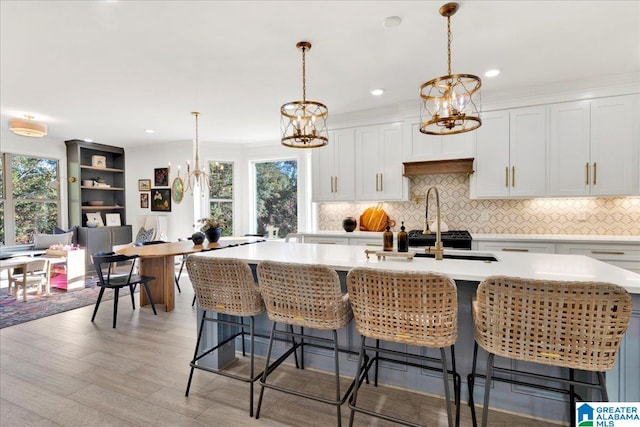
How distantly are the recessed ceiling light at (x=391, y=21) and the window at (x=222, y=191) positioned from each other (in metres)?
4.87

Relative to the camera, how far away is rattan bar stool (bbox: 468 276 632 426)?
4.23ft

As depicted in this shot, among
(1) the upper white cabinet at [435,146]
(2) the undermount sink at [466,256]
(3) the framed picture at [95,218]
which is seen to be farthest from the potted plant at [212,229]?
(3) the framed picture at [95,218]

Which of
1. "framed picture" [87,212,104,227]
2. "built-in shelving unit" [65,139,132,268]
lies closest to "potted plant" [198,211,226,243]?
"built-in shelving unit" [65,139,132,268]

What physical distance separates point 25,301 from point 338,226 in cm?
452

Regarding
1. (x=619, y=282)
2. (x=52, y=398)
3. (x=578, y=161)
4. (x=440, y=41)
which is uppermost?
(x=440, y=41)

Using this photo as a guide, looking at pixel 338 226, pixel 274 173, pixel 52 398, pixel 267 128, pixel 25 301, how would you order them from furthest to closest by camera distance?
1. pixel 274 173
2. pixel 267 128
3. pixel 338 226
4. pixel 25 301
5. pixel 52 398

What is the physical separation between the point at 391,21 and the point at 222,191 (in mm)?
5096

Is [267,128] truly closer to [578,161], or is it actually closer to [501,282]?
[578,161]

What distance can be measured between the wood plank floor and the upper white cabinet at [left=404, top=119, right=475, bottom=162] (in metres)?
2.96

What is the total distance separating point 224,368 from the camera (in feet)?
8.27

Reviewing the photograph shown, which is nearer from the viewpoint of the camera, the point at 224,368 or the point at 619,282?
the point at 619,282

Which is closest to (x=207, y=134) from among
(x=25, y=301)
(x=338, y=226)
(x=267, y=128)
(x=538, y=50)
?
(x=267, y=128)

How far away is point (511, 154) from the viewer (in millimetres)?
3855

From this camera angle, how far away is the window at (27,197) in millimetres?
5672
